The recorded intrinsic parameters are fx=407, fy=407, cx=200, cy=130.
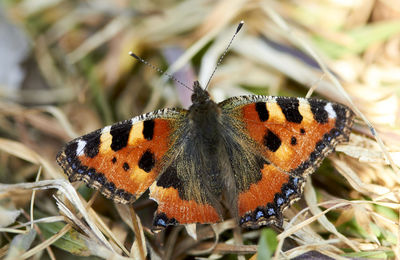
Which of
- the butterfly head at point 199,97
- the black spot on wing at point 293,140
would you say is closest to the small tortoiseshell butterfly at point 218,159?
the black spot on wing at point 293,140

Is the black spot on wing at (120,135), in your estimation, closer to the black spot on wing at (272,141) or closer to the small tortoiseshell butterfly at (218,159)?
the small tortoiseshell butterfly at (218,159)

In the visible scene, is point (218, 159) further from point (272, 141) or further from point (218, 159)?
point (272, 141)

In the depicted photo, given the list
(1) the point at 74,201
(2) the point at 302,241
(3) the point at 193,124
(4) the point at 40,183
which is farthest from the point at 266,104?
(4) the point at 40,183

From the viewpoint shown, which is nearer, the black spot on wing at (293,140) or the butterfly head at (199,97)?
the black spot on wing at (293,140)

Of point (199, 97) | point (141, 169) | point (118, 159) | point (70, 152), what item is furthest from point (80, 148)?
point (199, 97)

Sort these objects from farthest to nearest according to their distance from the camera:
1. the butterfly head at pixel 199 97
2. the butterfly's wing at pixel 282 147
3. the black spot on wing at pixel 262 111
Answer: the butterfly head at pixel 199 97, the black spot on wing at pixel 262 111, the butterfly's wing at pixel 282 147

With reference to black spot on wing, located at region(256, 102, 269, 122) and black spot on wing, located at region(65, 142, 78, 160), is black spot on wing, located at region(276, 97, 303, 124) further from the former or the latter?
black spot on wing, located at region(65, 142, 78, 160)

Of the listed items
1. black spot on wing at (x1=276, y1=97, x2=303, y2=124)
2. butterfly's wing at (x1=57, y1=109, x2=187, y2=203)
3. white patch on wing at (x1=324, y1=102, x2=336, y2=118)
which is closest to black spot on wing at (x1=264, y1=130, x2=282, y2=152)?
black spot on wing at (x1=276, y1=97, x2=303, y2=124)
